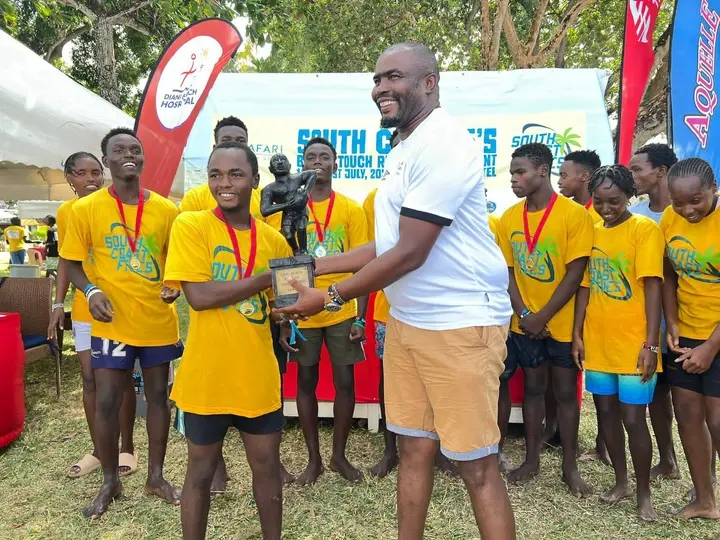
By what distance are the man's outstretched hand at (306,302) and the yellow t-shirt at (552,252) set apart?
1.83 meters

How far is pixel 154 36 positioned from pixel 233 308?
55.2 ft

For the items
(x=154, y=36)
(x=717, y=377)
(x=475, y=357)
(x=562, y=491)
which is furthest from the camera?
(x=154, y=36)

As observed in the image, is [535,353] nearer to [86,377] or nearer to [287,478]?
[287,478]

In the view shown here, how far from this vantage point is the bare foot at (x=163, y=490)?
3164 mm

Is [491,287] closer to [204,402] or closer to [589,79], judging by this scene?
[204,402]

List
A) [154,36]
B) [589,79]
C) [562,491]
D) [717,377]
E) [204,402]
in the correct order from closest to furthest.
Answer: [204,402], [717,377], [562,491], [589,79], [154,36]

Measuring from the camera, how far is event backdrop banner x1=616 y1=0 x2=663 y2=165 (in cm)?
507

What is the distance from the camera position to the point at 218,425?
2262 mm

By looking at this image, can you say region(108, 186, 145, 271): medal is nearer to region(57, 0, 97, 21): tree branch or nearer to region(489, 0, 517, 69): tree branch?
region(489, 0, 517, 69): tree branch

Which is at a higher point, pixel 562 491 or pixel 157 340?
pixel 157 340

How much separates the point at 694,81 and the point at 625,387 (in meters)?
2.49

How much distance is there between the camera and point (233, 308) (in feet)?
7.36

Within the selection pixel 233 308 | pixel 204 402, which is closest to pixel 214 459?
pixel 204 402

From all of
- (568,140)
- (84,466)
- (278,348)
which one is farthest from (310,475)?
(568,140)
